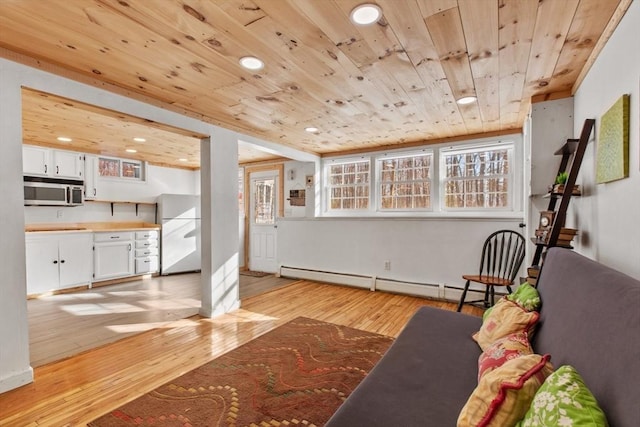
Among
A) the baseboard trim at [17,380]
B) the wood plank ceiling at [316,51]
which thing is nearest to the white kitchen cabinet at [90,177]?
the wood plank ceiling at [316,51]

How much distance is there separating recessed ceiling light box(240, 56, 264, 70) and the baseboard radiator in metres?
3.34

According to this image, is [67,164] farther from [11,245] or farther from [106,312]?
[11,245]

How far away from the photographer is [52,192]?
4375mm

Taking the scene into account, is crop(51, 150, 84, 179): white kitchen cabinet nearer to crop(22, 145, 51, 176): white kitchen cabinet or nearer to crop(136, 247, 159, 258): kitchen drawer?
crop(22, 145, 51, 176): white kitchen cabinet

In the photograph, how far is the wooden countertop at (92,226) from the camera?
14.4ft

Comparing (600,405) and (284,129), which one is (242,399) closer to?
(600,405)

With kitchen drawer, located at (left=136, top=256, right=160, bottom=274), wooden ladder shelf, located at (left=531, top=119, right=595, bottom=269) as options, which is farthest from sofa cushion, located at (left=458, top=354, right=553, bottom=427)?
kitchen drawer, located at (left=136, top=256, right=160, bottom=274)

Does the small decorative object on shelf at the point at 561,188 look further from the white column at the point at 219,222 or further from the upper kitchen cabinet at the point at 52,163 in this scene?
the upper kitchen cabinet at the point at 52,163

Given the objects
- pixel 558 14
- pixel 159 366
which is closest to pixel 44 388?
pixel 159 366

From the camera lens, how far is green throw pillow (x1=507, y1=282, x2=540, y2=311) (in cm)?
148

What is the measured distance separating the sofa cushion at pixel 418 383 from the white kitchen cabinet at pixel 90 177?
5.47 meters

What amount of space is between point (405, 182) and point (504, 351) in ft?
11.4

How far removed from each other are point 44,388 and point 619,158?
3551mm

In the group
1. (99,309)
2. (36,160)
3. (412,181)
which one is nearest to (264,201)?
(412,181)
